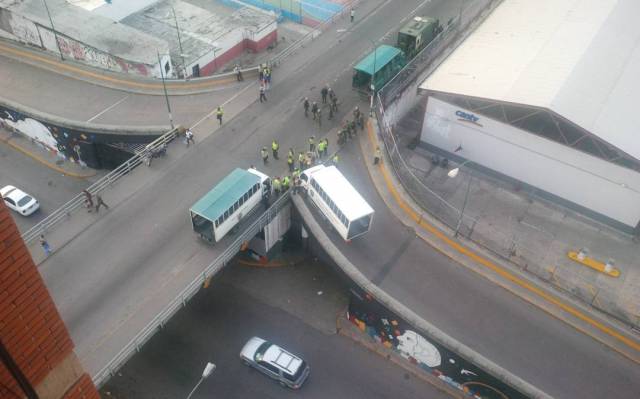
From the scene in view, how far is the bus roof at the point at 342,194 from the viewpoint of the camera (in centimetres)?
3050

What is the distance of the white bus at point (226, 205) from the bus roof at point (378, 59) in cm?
1500

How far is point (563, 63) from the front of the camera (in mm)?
40688

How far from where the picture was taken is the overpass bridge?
87.2 ft

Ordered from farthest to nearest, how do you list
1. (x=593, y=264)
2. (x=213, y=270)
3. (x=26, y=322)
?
1. (x=593, y=264)
2. (x=213, y=270)
3. (x=26, y=322)

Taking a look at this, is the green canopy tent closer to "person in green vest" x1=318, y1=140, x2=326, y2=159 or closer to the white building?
the white building

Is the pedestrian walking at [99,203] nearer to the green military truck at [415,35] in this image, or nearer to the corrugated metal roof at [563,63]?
the corrugated metal roof at [563,63]

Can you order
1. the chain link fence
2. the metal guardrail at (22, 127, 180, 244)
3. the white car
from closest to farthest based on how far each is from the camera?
the metal guardrail at (22, 127, 180, 244) < the chain link fence < the white car

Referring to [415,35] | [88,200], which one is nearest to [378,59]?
[415,35]

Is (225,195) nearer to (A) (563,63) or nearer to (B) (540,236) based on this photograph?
(B) (540,236)

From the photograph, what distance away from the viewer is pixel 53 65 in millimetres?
46562

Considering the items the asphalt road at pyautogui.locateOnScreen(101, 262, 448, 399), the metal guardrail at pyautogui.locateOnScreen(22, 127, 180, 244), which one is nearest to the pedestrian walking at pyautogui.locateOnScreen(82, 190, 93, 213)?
the metal guardrail at pyautogui.locateOnScreen(22, 127, 180, 244)

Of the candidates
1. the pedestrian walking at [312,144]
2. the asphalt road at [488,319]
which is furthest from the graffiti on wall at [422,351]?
the pedestrian walking at [312,144]

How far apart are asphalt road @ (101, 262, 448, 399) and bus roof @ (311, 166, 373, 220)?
6.84 m

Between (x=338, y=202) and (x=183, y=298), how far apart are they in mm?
10290
